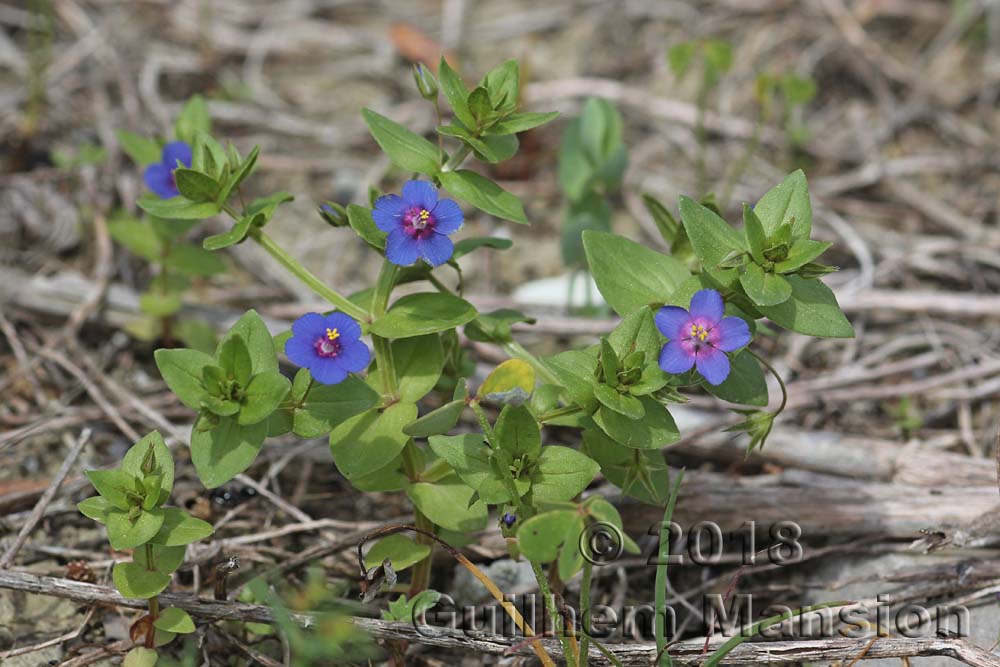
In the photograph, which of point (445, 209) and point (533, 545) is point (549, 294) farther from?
point (533, 545)

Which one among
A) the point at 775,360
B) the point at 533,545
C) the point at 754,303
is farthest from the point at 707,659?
the point at 775,360

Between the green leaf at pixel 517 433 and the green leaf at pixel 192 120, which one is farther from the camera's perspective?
the green leaf at pixel 192 120

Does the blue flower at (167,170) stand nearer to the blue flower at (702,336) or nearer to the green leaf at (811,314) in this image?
the blue flower at (702,336)

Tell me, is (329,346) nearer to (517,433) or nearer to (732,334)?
(517,433)

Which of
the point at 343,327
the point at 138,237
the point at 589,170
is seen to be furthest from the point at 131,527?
the point at 589,170

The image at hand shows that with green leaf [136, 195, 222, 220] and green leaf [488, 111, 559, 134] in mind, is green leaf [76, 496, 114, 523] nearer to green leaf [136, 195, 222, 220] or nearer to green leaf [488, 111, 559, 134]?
green leaf [136, 195, 222, 220]

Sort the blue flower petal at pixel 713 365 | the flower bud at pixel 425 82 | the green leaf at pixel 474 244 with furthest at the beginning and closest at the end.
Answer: the green leaf at pixel 474 244 → the flower bud at pixel 425 82 → the blue flower petal at pixel 713 365

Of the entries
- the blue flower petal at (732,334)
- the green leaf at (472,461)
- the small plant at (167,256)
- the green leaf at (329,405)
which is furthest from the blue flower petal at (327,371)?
the small plant at (167,256)
